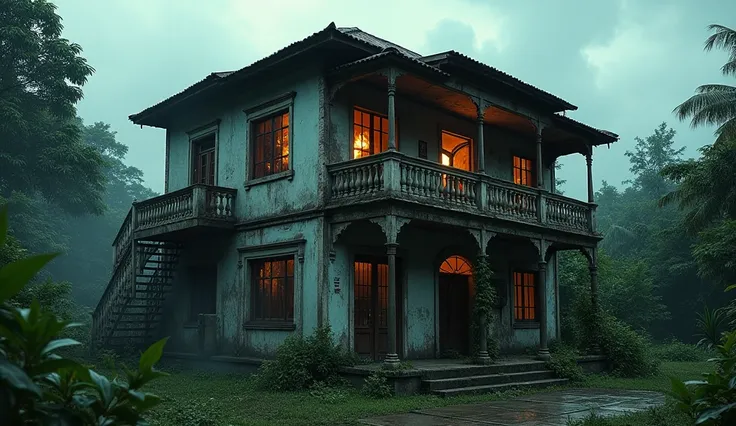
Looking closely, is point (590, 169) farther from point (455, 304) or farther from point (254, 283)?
point (254, 283)

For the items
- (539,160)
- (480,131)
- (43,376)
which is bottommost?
(43,376)

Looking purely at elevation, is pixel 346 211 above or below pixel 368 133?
below

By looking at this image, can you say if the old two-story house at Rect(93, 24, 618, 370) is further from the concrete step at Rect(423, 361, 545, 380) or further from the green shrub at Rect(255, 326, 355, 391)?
the concrete step at Rect(423, 361, 545, 380)

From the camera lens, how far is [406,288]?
16188mm

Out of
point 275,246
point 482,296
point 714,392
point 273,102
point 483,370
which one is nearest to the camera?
point 714,392

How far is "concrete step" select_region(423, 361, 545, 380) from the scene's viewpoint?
13.3 metres

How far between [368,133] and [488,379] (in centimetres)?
617

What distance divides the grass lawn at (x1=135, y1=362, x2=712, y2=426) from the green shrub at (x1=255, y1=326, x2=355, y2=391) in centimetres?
42

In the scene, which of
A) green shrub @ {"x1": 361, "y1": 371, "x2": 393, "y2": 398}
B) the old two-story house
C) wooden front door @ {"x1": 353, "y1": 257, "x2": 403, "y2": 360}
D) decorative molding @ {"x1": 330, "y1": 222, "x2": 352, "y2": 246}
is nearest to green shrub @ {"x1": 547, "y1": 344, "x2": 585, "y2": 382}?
the old two-story house

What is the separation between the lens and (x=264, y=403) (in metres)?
11.6

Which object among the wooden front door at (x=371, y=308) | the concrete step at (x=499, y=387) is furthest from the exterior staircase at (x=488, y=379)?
the wooden front door at (x=371, y=308)

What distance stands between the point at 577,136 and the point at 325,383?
11116 mm

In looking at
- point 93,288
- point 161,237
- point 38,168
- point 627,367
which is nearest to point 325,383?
point 161,237

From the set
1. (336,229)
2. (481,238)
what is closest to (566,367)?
(481,238)
